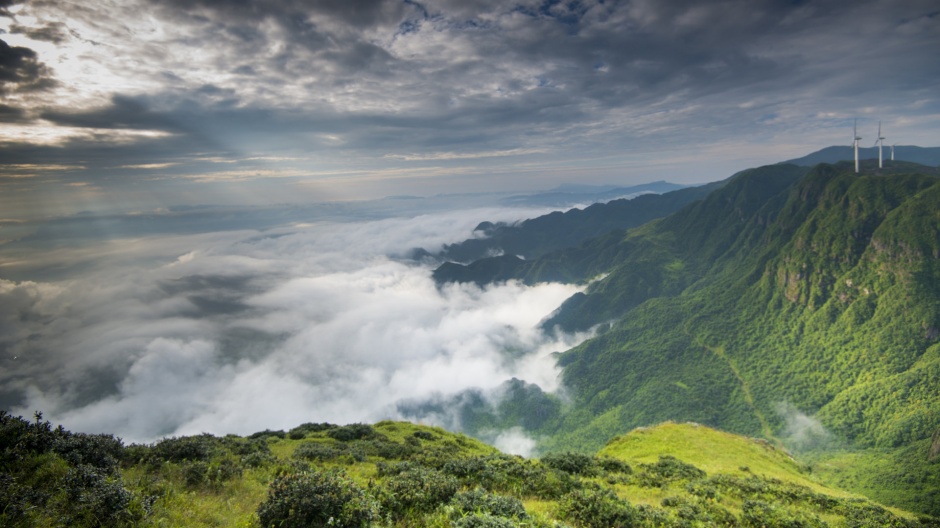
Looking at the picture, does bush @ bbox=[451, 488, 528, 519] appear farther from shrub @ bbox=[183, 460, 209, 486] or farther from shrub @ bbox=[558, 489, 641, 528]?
shrub @ bbox=[183, 460, 209, 486]

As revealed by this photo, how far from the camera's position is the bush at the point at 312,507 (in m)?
10.4

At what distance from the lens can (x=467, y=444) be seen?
47.9 metres

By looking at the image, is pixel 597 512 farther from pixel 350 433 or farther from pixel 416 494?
pixel 350 433

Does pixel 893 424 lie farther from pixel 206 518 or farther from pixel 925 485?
pixel 206 518

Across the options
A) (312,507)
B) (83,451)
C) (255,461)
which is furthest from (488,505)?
(83,451)

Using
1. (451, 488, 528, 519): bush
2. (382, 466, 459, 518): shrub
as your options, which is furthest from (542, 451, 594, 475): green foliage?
(451, 488, 528, 519): bush

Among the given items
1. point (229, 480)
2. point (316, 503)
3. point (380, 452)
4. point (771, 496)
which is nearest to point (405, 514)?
point (316, 503)

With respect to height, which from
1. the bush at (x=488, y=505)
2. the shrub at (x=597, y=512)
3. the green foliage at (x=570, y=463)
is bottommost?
the green foliage at (x=570, y=463)

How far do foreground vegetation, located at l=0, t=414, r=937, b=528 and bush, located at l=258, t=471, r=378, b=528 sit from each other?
1.2 inches

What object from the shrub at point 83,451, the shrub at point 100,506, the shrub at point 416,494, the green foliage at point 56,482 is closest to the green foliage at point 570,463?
the shrub at point 416,494

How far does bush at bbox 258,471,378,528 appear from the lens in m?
10.4

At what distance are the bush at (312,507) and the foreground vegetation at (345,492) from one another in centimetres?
3

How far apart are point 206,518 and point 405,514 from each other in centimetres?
666

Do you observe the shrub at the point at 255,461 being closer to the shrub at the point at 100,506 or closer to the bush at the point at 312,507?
the shrub at the point at 100,506
